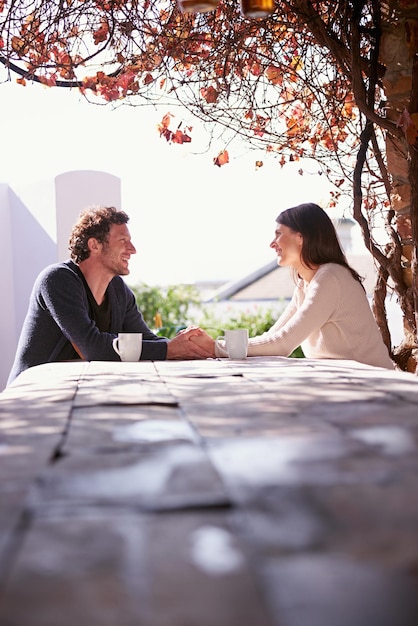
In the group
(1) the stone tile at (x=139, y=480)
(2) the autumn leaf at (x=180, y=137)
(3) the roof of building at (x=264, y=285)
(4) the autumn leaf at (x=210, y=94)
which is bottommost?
(3) the roof of building at (x=264, y=285)

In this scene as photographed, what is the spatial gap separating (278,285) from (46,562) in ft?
73.0

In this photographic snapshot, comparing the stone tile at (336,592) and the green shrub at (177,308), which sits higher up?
the stone tile at (336,592)

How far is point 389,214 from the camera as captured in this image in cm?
311

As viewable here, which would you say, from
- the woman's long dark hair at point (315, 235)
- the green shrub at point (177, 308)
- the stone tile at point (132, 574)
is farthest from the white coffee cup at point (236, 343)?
the green shrub at point (177, 308)

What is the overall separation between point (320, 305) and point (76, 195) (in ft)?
12.3

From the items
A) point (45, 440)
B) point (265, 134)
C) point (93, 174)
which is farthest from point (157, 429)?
point (93, 174)

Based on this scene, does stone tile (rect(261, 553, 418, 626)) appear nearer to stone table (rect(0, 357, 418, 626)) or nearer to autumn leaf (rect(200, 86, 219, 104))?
stone table (rect(0, 357, 418, 626))

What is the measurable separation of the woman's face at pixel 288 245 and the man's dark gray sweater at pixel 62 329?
0.65 metres

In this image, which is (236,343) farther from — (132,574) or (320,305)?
(132,574)

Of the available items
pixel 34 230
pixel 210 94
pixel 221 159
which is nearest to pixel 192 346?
pixel 210 94

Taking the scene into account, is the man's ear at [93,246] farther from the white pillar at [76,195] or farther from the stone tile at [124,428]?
the white pillar at [76,195]

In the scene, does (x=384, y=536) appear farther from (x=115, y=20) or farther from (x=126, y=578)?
(x=115, y=20)

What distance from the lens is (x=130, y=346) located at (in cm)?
242

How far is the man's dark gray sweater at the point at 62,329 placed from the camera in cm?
259
